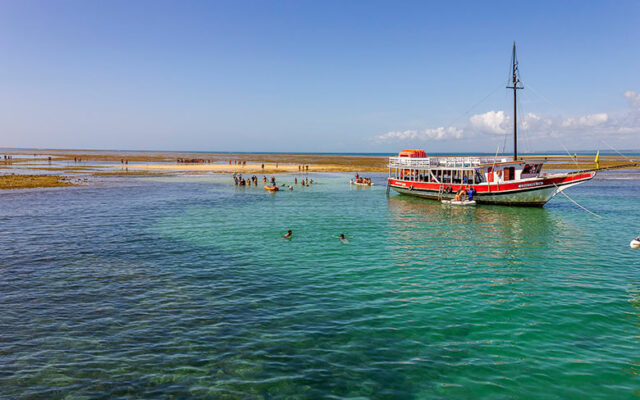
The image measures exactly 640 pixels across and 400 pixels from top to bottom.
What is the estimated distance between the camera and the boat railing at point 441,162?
45109 mm

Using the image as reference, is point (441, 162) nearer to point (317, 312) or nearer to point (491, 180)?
point (491, 180)

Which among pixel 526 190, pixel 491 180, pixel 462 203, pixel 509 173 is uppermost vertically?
pixel 509 173

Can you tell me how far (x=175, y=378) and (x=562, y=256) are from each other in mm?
21684

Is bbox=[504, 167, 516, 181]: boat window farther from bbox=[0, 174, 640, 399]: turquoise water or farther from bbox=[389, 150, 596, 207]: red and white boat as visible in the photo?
bbox=[0, 174, 640, 399]: turquoise water

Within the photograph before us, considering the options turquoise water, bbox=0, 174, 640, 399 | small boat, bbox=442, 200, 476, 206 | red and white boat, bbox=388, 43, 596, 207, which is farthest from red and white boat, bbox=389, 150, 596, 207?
turquoise water, bbox=0, 174, 640, 399

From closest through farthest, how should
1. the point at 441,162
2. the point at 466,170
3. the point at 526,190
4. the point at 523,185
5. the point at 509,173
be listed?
the point at 523,185, the point at 526,190, the point at 509,173, the point at 466,170, the point at 441,162

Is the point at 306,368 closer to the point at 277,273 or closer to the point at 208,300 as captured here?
the point at 208,300

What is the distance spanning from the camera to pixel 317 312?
14680 millimetres

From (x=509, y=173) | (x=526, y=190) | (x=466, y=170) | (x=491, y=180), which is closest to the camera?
(x=526, y=190)

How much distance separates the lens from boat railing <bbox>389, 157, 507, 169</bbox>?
45.1 m

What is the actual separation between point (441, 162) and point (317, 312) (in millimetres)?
38638

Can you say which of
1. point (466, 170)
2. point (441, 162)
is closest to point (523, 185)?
point (466, 170)

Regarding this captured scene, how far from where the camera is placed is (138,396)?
9.59 m

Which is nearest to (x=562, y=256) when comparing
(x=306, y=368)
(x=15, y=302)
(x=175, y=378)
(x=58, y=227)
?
(x=306, y=368)
